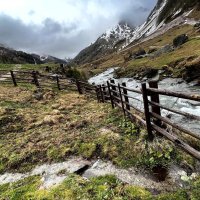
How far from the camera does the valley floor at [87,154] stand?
7.51 meters

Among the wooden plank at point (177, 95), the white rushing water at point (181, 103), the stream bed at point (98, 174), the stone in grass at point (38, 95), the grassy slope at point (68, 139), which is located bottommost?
the white rushing water at point (181, 103)

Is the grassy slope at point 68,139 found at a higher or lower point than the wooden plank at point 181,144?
lower

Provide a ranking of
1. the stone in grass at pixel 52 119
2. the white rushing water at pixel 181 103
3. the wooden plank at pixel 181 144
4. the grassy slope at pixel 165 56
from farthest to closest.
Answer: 1. the grassy slope at pixel 165 56
2. the white rushing water at pixel 181 103
3. the stone in grass at pixel 52 119
4. the wooden plank at pixel 181 144

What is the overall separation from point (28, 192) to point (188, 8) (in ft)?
635

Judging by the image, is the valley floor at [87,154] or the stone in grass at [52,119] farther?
the stone in grass at [52,119]

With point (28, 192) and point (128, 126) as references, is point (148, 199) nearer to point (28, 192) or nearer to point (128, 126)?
point (28, 192)

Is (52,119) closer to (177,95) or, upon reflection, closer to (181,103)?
(177,95)

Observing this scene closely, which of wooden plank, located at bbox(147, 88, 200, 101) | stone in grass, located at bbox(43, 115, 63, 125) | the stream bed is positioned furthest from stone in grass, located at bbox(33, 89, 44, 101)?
wooden plank, located at bbox(147, 88, 200, 101)

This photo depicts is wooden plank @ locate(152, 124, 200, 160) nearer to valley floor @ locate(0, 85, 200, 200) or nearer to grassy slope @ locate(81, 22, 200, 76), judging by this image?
valley floor @ locate(0, 85, 200, 200)

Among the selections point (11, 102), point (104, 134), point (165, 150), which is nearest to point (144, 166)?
point (165, 150)

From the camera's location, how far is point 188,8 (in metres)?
178

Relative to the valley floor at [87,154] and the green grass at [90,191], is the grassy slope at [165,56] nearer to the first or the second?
the valley floor at [87,154]

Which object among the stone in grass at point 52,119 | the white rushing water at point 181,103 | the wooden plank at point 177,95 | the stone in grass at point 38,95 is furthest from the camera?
the stone in grass at point 38,95

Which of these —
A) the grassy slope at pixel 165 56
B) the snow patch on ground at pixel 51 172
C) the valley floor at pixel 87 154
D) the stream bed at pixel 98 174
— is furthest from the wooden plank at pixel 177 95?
the grassy slope at pixel 165 56
